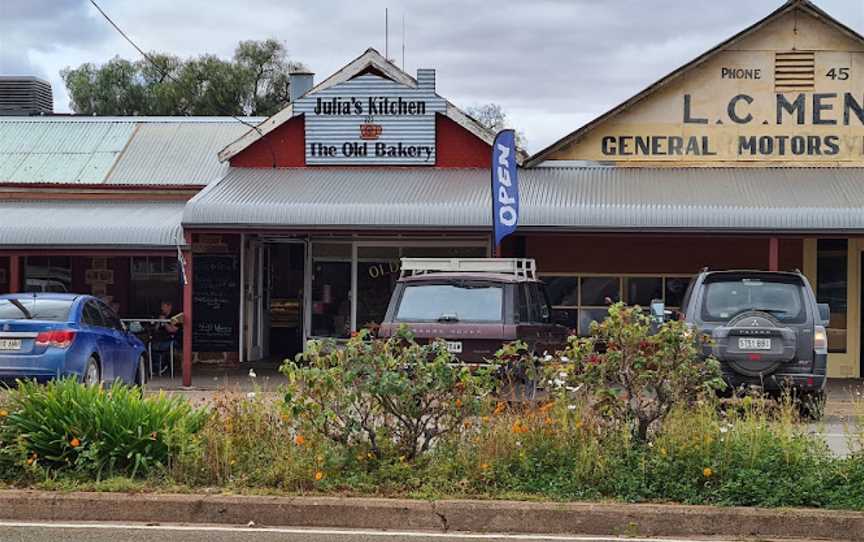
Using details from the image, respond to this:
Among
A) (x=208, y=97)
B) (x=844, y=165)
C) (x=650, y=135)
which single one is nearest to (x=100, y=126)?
(x=650, y=135)

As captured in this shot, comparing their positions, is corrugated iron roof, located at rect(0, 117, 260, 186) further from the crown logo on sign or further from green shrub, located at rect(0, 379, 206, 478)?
green shrub, located at rect(0, 379, 206, 478)

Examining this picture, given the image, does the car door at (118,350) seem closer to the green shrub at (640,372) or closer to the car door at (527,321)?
the car door at (527,321)

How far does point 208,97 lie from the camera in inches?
2219

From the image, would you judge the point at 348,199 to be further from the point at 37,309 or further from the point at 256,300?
the point at 37,309

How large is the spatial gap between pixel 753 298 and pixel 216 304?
37.6 ft

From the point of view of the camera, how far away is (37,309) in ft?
47.5

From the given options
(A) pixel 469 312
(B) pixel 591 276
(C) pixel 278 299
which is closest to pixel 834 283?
(B) pixel 591 276

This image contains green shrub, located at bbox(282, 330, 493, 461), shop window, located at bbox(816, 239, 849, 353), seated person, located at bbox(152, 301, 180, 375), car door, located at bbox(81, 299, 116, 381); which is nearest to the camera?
green shrub, located at bbox(282, 330, 493, 461)

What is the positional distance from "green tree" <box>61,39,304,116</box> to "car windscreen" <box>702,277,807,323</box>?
44312 millimetres

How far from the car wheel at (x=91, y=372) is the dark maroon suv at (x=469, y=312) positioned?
4.06 meters

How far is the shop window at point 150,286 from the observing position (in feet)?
75.1

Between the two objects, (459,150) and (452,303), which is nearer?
(452,303)

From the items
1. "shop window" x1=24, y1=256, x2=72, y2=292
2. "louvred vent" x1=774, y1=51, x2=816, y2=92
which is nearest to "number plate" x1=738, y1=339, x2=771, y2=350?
"louvred vent" x1=774, y1=51, x2=816, y2=92

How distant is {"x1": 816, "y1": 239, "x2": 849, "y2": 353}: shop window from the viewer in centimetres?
2012
